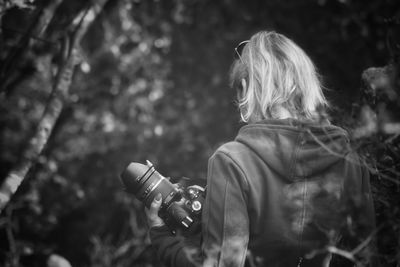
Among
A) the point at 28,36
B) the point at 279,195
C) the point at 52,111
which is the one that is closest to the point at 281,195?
the point at 279,195

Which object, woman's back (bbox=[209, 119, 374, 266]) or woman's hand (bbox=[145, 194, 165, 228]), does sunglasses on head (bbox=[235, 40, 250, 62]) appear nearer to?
woman's back (bbox=[209, 119, 374, 266])

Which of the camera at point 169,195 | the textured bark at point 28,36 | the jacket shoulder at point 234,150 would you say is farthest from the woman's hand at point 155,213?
the textured bark at point 28,36

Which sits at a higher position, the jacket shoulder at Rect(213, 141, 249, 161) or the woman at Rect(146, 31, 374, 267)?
the jacket shoulder at Rect(213, 141, 249, 161)

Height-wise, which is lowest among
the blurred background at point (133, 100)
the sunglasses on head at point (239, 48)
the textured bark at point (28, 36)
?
the blurred background at point (133, 100)

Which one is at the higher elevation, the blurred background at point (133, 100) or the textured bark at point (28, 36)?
the textured bark at point (28, 36)

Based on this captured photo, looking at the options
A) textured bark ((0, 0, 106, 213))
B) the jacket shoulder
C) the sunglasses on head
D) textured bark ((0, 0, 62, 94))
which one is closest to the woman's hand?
the jacket shoulder

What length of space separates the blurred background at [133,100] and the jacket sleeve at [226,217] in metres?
1.98

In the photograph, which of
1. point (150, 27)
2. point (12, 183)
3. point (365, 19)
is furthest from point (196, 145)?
point (12, 183)

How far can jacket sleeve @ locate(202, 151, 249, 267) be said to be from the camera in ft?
4.99

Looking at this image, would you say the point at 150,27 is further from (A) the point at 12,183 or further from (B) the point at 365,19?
(A) the point at 12,183

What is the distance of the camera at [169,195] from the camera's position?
70.0 inches

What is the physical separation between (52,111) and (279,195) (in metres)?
1.43

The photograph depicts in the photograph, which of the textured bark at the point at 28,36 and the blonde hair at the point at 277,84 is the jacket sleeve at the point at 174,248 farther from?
the textured bark at the point at 28,36

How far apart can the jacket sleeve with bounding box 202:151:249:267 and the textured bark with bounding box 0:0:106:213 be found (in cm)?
117
